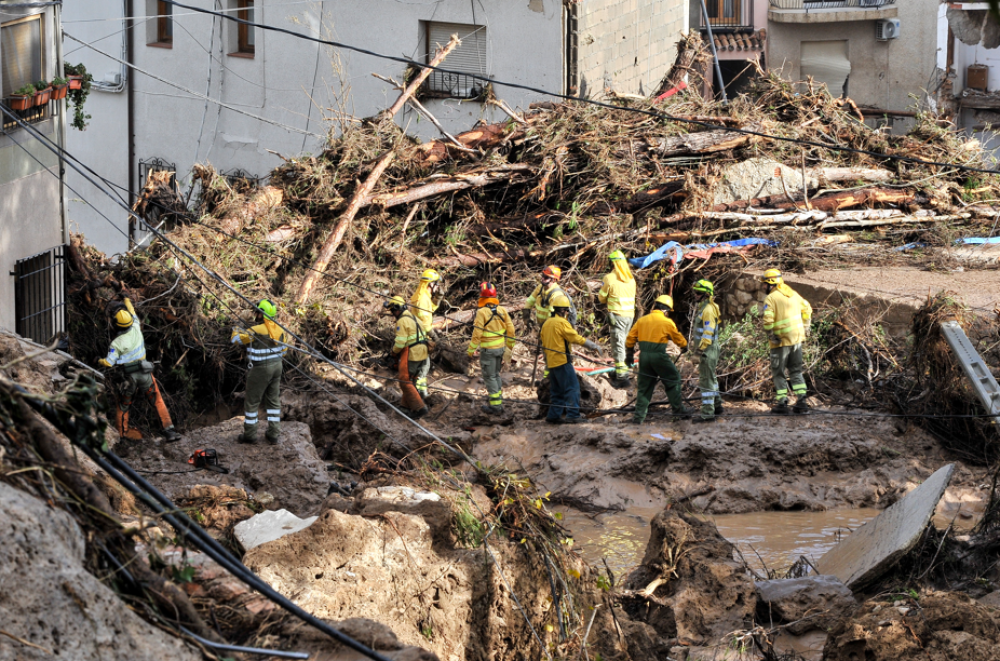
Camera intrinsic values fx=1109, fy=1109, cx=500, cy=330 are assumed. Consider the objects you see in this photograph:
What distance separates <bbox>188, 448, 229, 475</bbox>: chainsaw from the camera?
10.8 metres

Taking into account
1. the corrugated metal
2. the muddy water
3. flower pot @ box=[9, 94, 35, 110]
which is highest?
the corrugated metal

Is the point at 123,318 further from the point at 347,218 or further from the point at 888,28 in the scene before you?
the point at 888,28

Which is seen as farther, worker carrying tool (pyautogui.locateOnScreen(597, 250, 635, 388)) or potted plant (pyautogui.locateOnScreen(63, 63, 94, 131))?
worker carrying tool (pyautogui.locateOnScreen(597, 250, 635, 388))

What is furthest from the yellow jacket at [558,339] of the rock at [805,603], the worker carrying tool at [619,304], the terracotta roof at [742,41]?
the terracotta roof at [742,41]

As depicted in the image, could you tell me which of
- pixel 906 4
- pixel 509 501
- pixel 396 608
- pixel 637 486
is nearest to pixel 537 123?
pixel 637 486

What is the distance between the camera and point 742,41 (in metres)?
30.8

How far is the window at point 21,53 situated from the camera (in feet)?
37.9

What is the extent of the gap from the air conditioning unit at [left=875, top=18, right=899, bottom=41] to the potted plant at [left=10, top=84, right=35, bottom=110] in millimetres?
23439

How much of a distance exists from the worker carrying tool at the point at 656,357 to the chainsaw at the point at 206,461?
466cm

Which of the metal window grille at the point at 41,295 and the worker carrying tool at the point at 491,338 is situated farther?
the worker carrying tool at the point at 491,338

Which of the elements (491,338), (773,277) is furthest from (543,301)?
(773,277)

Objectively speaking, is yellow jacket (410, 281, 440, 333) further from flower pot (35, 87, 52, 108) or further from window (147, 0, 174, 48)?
window (147, 0, 174, 48)

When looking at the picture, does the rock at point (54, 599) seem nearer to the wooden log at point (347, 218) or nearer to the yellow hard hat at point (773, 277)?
the yellow hard hat at point (773, 277)

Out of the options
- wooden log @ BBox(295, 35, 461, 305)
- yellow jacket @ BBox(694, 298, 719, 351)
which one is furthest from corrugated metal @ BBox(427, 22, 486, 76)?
yellow jacket @ BBox(694, 298, 719, 351)
